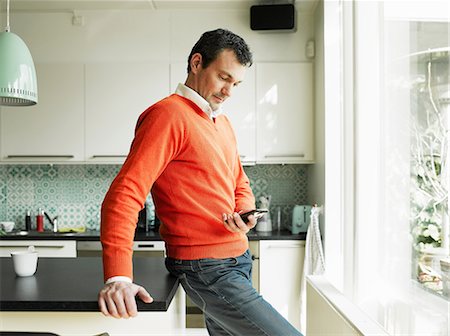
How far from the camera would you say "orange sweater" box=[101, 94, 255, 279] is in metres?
1.50

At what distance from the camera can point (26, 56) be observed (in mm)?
2305

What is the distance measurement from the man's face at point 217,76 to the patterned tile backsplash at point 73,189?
2.83 meters

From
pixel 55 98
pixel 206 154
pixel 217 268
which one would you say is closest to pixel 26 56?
pixel 206 154

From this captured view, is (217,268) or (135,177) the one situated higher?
(135,177)

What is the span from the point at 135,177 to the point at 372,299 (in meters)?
1.90

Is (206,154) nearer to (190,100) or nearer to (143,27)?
(190,100)

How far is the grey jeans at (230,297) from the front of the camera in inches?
61.8

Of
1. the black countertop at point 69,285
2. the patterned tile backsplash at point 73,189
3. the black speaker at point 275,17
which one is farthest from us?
the patterned tile backsplash at point 73,189

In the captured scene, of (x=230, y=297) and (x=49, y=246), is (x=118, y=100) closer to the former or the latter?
(x=49, y=246)

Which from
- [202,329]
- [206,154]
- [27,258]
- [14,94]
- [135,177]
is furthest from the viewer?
[202,329]

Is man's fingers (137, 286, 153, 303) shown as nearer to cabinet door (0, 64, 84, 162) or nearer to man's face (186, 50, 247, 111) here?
man's face (186, 50, 247, 111)

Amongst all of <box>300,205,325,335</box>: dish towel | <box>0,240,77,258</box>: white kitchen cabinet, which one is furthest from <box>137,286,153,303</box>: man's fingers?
<box>0,240,77,258</box>: white kitchen cabinet

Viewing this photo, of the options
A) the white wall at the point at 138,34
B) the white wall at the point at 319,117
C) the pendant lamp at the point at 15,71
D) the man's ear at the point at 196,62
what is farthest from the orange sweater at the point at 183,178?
the white wall at the point at 138,34

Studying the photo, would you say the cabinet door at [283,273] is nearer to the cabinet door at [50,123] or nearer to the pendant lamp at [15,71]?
the cabinet door at [50,123]
